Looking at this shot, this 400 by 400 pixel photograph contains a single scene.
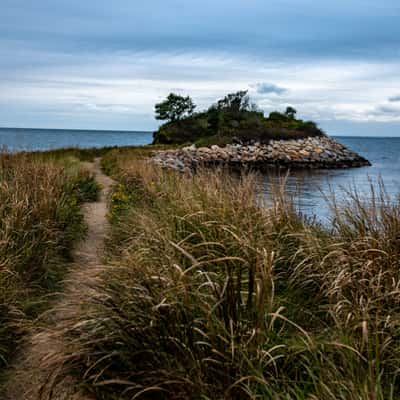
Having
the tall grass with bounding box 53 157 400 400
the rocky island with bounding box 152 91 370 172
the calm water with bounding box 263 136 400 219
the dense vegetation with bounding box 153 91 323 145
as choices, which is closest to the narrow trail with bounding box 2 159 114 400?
the tall grass with bounding box 53 157 400 400

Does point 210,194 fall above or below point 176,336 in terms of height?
above

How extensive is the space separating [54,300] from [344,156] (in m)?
26.9

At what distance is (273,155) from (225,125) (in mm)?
6073

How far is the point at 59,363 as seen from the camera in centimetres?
266

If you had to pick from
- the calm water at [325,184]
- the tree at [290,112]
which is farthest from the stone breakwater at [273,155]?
the tree at [290,112]

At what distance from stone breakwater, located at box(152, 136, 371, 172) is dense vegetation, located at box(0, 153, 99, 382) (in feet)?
50.6

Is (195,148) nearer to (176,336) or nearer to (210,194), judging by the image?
(210,194)

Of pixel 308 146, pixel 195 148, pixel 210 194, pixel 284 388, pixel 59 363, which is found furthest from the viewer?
pixel 308 146

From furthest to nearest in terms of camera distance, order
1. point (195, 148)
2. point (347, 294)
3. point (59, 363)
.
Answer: point (195, 148), point (347, 294), point (59, 363)

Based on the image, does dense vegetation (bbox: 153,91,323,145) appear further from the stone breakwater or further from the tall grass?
the tall grass

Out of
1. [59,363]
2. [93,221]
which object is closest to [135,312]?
[59,363]

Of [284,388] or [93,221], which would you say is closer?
[284,388]

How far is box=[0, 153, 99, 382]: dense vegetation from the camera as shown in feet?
10.7

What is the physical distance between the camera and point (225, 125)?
30.9 m
